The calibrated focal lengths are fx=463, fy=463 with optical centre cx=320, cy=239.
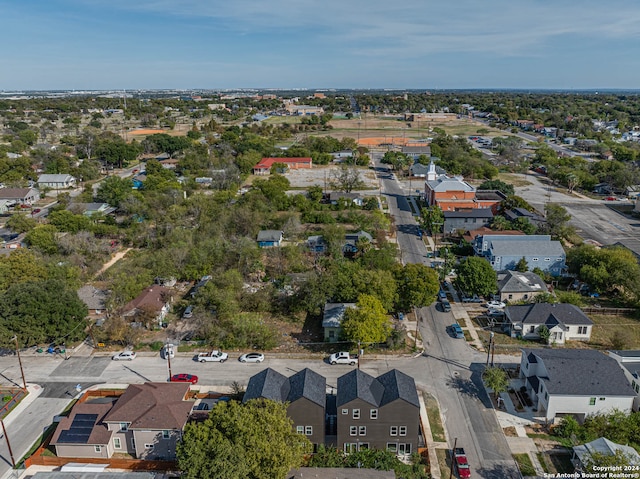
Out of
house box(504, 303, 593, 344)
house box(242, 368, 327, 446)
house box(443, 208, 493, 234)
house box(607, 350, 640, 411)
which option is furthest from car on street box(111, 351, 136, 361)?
house box(443, 208, 493, 234)

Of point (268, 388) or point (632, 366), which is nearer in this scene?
point (268, 388)

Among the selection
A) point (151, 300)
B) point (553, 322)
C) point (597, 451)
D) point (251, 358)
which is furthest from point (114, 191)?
point (597, 451)

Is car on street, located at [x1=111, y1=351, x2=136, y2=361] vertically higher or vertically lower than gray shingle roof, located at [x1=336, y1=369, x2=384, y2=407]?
lower

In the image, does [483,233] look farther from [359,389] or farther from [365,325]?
[359,389]

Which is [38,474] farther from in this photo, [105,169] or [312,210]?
[105,169]

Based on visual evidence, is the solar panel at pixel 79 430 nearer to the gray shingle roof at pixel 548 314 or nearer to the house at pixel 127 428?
the house at pixel 127 428

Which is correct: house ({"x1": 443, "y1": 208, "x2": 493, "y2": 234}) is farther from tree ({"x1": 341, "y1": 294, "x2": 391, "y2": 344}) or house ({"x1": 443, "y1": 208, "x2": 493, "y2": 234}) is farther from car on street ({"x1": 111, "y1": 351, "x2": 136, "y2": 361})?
car on street ({"x1": 111, "y1": 351, "x2": 136, "y2": 361})

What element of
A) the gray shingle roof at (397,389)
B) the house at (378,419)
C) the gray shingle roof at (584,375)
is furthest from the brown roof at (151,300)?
the gray shingle roof at (584,375)
